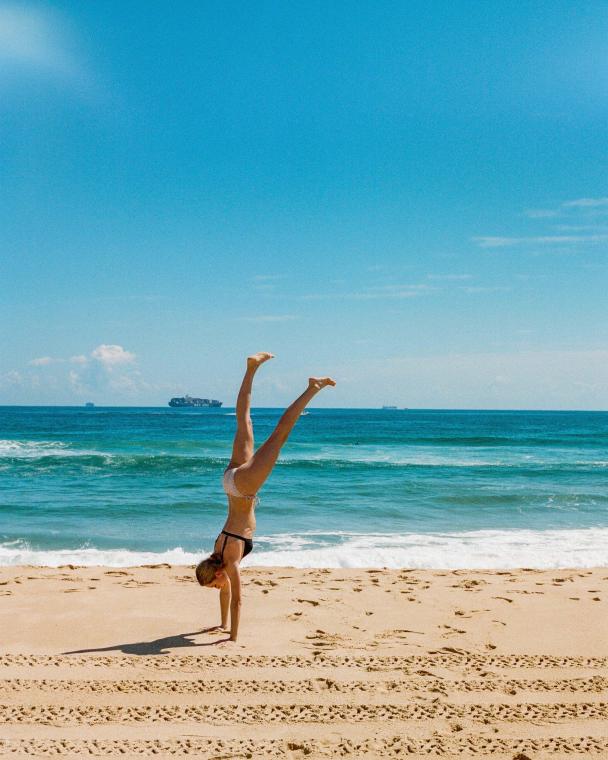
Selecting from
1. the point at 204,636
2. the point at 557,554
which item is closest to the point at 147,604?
the point at 204,636

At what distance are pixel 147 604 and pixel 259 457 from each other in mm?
2693

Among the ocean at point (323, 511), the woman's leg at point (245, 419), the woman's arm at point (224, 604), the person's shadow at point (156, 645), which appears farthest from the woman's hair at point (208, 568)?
the ocean at point (323, 511)

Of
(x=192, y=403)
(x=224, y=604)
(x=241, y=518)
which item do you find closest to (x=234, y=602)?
(x=224, y=604)

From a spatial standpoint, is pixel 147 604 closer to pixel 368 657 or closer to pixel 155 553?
pixel 368 657

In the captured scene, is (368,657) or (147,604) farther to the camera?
(147,604)

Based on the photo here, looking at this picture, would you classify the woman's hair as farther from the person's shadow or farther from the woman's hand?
the woman's hand

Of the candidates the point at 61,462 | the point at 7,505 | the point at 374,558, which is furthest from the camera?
the point at 61,462

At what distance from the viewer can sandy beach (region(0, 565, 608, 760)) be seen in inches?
169

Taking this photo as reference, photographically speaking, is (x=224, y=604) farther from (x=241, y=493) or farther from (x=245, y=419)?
(x=245, y=419)

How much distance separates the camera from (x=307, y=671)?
536cm

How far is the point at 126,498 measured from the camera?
56.9 ft

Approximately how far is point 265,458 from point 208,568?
3.78ft

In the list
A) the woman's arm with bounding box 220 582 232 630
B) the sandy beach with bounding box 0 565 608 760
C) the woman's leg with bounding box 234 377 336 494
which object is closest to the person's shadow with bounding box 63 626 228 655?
the sandy beach with bounding box 0 565 608 760

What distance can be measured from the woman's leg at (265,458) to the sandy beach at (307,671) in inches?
58.2
